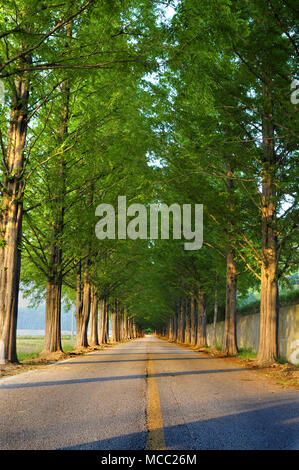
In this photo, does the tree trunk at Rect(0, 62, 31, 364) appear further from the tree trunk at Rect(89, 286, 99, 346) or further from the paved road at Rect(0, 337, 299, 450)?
the tree trunk at Rect(89, 286, 99, 346)

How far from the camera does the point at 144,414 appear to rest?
191 inches

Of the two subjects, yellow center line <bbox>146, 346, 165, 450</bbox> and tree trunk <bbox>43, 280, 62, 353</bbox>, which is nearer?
yellow center line <bbox>146, 346, 165, 450</bbox>

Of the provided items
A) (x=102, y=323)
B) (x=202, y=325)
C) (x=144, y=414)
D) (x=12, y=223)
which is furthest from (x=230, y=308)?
(x=102, y=323)

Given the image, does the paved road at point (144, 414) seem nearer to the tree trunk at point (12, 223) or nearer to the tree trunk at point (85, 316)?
the tree trunk at point (12, 223)

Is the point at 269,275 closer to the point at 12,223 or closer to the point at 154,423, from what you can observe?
the point at 12,223

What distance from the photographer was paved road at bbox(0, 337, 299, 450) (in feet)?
12.1

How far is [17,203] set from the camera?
1139 cm

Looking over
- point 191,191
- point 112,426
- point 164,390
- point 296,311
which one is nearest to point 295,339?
point 296,311

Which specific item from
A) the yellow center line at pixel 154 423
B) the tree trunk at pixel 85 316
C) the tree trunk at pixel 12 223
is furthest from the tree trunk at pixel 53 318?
the yellow center line at pixel 154 423

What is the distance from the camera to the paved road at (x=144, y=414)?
3.68 meters

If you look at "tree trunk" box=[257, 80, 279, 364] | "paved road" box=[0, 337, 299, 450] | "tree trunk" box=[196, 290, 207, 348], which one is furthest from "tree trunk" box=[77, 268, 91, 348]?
"paved road" box=[0, 337, 299, 450]
